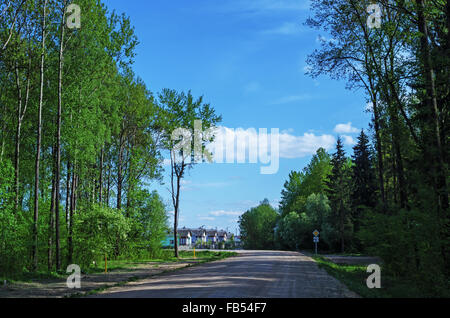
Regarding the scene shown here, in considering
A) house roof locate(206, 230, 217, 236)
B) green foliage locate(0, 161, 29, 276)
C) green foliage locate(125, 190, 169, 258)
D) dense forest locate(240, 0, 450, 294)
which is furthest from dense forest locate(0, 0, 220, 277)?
house roof locate(206, 230, 217, 236)

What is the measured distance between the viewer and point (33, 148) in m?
25.3

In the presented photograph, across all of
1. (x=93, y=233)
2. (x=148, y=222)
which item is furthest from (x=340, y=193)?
(x=93, y=233)

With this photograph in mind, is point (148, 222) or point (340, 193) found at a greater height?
point (340, 193)

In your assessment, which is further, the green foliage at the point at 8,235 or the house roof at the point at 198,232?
the house roof at the point at 198,232

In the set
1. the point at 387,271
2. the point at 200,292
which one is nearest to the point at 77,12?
the point at 200,292

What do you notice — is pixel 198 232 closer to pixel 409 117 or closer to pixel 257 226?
pixel 257 226

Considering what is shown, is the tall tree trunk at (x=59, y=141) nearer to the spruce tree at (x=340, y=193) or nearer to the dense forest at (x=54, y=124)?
the dense forest at (x=54, y=124)

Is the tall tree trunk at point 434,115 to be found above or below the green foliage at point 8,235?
above

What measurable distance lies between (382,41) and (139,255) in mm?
25248

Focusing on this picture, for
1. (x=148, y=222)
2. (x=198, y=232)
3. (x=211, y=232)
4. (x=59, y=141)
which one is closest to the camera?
(x=59, y=141)

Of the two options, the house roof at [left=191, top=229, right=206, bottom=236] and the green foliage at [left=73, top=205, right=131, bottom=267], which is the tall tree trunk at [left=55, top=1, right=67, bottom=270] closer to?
the green foliage at [left=73, top=205, right=131, bottom=267]

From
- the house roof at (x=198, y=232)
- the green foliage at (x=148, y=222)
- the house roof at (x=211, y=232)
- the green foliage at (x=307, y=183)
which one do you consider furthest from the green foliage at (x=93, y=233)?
the house roof at (x=211, y=232)

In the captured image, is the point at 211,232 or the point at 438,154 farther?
the point at 211,232
